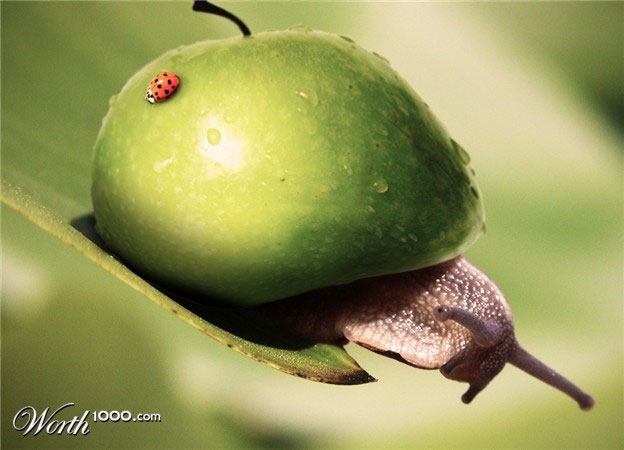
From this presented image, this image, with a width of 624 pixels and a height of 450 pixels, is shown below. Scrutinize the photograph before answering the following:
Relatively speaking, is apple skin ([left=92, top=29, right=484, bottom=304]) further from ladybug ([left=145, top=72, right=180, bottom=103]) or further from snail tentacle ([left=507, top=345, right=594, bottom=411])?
snail tentacle ([left=507, top=345, right=594, bottom=411])

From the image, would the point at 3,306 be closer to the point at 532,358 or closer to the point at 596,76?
the point at 532,358

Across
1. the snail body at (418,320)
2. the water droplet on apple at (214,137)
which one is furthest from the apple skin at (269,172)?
the snail body at (418,320)

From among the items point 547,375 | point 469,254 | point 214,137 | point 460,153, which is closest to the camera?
point 214,137

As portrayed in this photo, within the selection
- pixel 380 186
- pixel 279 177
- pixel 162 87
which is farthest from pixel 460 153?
pixel 162 87

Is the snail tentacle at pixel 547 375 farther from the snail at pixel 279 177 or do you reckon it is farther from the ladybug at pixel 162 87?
the ladybug at pixel 162 87

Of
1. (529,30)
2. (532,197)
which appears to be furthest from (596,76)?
(532,197)

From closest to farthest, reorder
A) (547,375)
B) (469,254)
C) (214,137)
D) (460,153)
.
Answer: (214,137) → (460,153) → (547,375) → (469,254)

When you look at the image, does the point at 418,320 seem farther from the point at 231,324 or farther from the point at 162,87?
the point at 162,87

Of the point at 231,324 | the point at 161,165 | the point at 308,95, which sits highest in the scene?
the point at 308,95
